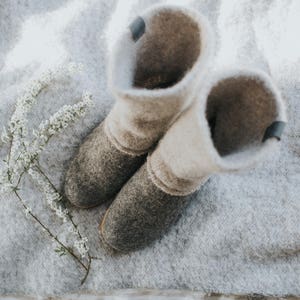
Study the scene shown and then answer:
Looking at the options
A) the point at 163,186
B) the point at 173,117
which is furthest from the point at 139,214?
the point at 173,117

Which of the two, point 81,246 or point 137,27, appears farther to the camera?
point 81,246

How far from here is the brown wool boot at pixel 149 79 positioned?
22.3 inches

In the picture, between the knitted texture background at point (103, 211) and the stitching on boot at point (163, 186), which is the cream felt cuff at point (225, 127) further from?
the knitted texture background at point (103, 211)

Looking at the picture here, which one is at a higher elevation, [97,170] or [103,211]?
[97,170]

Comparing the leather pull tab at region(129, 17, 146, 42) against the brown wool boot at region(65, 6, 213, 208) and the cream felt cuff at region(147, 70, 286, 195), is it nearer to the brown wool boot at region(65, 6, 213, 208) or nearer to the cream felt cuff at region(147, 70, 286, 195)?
the brown wool boot at region(65, 6, 213, 208)

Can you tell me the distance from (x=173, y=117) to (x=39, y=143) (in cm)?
33

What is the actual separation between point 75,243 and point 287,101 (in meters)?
0.47

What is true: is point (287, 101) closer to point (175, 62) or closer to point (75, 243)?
point (175, 62)

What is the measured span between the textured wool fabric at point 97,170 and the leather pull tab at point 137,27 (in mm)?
194

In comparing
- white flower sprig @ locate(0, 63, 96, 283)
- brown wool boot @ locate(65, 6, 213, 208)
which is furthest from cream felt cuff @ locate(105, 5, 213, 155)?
white flower sprig @ locate(0, 63, 96, 283)

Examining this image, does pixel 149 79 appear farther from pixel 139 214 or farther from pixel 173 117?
pixel 139 214

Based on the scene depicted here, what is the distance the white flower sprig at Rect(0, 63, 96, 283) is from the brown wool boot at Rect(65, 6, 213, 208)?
76 millimetres

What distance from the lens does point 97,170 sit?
0.79 m

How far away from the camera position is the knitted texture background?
33.2 inches
